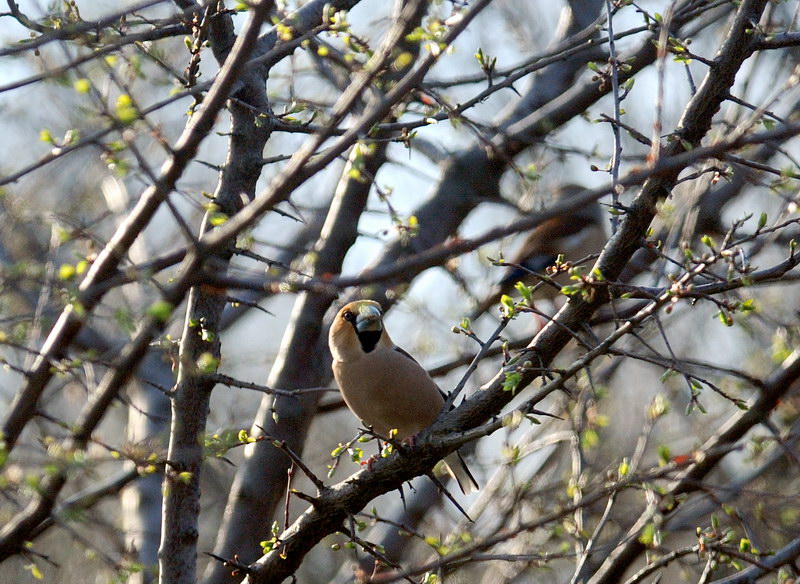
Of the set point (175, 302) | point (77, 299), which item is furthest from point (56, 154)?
point (175, 302)

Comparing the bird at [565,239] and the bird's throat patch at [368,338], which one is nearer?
the bird's throat patch at [368,338]

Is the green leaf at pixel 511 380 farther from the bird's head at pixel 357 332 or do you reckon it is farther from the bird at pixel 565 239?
the bird at pixel 565 239

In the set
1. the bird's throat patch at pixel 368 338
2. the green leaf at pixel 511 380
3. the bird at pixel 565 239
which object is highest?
the bird at pixel 565 239

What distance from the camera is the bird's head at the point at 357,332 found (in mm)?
5422

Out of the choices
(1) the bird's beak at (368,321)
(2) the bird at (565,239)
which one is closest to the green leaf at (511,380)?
(1) the bird's beak at (368,321)

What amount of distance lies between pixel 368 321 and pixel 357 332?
0.14 metres

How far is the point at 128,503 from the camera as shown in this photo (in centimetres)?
669

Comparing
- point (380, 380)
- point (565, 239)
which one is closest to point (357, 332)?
point (380, 380)

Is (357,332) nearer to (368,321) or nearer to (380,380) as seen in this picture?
(368,321)

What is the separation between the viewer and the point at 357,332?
551 centimetres

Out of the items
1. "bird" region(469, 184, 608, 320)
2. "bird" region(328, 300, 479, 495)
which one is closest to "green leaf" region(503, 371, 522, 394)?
"bird" region(328, 300, 479, 495)

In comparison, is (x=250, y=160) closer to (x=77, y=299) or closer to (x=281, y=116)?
(x=281, y=116)

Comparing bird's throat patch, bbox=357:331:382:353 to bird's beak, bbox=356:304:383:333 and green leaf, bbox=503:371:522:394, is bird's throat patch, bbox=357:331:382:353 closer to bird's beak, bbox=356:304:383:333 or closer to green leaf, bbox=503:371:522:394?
bird's beak, bbox=356:304:383:333

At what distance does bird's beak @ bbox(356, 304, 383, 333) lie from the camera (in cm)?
540
